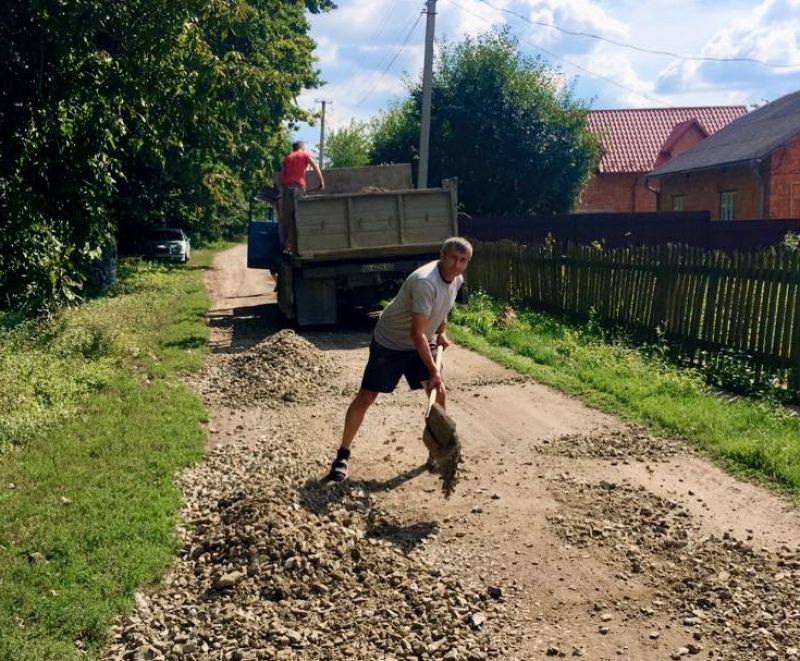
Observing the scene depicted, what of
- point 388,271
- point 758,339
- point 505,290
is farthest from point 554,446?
point 505,290

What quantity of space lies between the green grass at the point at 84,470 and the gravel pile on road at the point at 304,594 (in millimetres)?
200

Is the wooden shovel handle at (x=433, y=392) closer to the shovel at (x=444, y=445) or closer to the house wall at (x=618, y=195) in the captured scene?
the shovel at (x=444, y=445)

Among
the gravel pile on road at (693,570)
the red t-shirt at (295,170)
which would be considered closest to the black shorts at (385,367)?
the gravel pile on road at (693,570)

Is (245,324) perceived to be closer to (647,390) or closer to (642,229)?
(647,390)

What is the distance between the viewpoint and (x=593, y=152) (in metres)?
28.3

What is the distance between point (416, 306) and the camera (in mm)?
5688

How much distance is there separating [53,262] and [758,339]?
6.88m

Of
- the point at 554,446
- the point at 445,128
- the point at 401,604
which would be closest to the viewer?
the point at 401,604

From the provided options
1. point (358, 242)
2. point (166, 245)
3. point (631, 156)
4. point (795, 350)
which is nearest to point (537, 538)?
point (795, 350)

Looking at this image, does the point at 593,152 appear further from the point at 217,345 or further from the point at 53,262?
the point at 53,262

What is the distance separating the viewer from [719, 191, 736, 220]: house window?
2752 cm

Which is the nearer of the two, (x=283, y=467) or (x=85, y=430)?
(x=283, y=467)

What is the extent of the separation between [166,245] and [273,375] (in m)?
25.0

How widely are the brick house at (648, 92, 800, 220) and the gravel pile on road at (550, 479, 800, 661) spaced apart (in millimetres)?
21859
